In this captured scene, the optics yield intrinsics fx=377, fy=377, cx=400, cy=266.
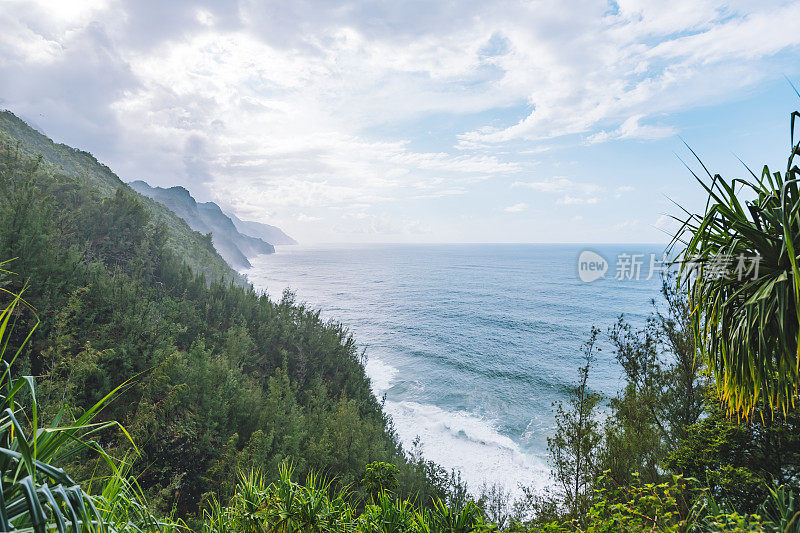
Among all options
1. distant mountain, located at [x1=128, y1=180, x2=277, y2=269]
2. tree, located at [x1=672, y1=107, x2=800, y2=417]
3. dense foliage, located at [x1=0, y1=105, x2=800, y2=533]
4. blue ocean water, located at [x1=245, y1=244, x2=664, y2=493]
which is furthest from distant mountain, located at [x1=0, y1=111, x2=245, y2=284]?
distant mountain, located at [x1=128, y1=180, x2=277, y2=269]

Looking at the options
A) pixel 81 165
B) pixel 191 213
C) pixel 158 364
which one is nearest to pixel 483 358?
pixel 158 364

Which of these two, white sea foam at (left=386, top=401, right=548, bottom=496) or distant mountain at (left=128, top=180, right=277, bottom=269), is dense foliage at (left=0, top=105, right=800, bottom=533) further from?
distant mountain at (left=128, top=180, right=277, bottom=269)

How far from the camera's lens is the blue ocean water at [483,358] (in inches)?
693

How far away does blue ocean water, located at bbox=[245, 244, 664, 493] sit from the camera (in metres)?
17.6

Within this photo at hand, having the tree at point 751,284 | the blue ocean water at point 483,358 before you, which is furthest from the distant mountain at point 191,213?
the tree at point 751,284

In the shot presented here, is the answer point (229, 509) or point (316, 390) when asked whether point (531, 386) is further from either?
point (229, 509)

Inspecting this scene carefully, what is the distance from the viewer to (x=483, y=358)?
1124 inches

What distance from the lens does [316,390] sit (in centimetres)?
1305

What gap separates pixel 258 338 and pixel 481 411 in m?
13.0

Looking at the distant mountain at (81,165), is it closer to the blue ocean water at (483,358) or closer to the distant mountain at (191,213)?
the blue ocean water at (483,358)

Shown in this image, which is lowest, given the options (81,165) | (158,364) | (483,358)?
(483,358)

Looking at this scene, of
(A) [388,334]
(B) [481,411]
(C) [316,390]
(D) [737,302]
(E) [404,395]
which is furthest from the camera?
(A) [388,334]

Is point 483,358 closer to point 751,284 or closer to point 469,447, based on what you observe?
point 469,447

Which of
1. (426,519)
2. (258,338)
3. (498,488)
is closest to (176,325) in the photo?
(258,338)
